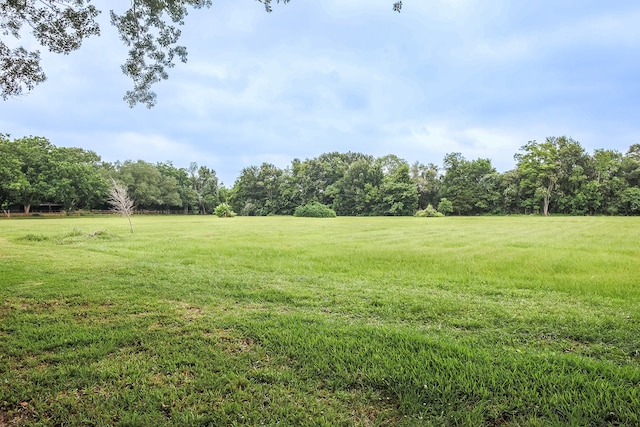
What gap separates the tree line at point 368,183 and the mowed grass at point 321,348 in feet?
119

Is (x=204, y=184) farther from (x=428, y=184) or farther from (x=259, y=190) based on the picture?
(x=428, y=184)

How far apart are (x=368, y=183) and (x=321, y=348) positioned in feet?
185

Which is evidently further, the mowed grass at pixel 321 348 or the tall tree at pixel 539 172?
the tall tree at pixel 539 172

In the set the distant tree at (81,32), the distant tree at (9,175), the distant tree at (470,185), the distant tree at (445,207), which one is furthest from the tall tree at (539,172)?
the distant tree at (9,175)

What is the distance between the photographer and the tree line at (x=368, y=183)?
44438 millimetres

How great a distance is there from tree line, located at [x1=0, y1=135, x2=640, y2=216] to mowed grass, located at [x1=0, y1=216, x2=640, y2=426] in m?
36.2

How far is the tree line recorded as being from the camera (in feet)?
146

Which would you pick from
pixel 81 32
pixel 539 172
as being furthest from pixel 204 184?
pixel 81 32

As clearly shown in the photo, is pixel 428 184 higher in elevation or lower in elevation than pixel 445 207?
higher

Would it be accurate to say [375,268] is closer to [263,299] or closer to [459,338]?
[263,299]

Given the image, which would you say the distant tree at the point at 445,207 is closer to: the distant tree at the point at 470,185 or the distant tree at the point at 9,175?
the distant tree at the point at 470,185

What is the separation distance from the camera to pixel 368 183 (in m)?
58.4

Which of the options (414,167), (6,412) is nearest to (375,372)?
(6,412)

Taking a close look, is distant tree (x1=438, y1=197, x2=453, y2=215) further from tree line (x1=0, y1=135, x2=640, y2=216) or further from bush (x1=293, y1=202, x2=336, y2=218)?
bush (x1=293, y1=202, x2=336, y2=218)
